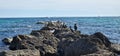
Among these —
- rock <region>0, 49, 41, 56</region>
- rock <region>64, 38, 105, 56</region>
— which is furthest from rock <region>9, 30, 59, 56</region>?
rock <region>0, 49, 41, 56</region>

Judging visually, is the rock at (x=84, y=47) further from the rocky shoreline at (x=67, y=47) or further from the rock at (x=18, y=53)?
the rock at (x=18, y=53)

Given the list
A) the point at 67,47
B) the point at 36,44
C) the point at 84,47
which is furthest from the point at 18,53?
the point at 36,44

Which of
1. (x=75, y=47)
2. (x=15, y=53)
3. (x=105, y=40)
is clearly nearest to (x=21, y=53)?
(x=15, y=53)

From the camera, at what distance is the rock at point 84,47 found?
25091 mm

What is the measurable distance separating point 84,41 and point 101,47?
54.5 inches

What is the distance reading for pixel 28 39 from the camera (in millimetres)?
33000

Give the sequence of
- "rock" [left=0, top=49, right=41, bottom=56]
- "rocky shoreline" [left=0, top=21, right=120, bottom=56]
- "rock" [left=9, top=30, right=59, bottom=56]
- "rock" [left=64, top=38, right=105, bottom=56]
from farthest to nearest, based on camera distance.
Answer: "rock" [left=9, top=30, right=59, bottom=56], "rock" [left=64, top=38, right=105, bottom=56], "rocky shoreline" [left=0, top=21, right=120, bottom=56], "rock" [left=0, top=49, right=41, bottom=56]

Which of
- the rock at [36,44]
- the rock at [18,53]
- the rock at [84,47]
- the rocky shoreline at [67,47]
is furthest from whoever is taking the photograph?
the rock at [36,44]

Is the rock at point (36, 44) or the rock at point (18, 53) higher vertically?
the rock at point (18, 53)

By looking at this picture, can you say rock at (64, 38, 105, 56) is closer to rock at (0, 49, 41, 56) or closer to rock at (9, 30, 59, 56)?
rock at (0, 49, 41, 56)

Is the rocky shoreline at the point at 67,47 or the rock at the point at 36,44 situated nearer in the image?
the rocky shoreline at the point at 67,47

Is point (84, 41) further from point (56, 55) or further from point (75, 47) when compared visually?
point (56, 55)

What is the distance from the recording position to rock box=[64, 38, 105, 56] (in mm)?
25091

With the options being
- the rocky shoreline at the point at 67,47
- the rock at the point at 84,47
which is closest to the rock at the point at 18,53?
the rocky shoreline at the point at 67,47
